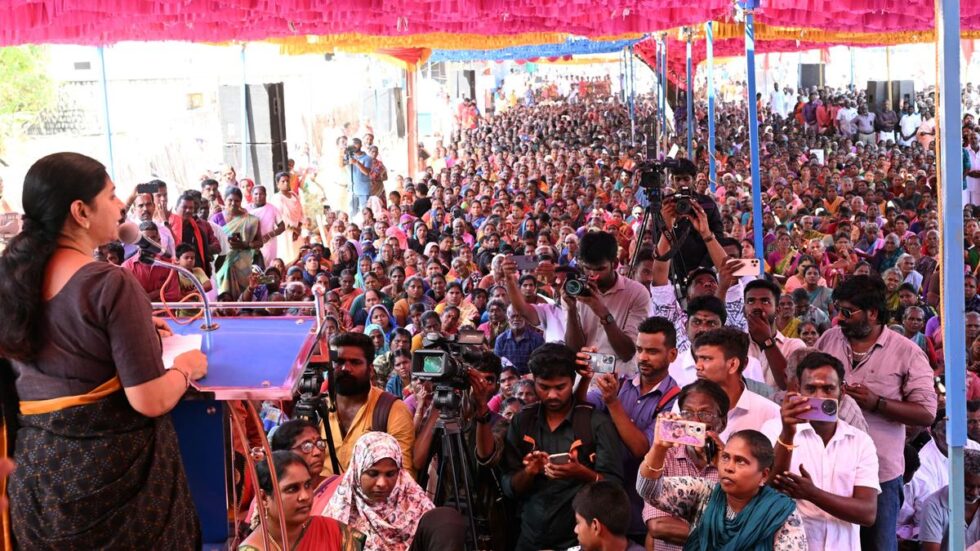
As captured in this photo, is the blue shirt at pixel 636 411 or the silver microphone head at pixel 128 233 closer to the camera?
the silver microphone head at pixel 128 233

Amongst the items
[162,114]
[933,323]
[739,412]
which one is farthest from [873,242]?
[162,114]

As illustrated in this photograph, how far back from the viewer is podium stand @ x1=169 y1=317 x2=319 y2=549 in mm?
2250

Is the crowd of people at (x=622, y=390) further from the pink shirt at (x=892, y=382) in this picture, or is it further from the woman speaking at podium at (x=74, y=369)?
the woman speaking at podium at (x=74, y=369)

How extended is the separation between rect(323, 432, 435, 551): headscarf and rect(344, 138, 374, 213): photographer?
10.7 meters

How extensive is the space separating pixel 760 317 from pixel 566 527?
141 centimetres

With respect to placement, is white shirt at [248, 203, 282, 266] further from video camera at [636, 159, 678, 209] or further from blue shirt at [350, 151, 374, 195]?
blue shirt at [350, 151, 374, 195]

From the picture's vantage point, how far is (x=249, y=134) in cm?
1359

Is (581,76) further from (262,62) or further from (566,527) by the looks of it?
(566,527)

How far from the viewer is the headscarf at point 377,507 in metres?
3.35

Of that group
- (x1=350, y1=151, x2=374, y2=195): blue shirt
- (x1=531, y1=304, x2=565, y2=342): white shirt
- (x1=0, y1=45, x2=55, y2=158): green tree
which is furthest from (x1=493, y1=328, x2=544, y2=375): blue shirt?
(x1=0, y1=45, x2=55, y2=158): green tree

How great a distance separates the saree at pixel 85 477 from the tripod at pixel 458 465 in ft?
4.54

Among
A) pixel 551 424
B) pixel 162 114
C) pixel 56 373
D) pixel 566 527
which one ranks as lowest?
pixel 566 527

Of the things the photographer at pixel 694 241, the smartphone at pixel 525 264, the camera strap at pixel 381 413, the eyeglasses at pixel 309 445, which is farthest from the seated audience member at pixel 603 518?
the smartphone at pixel 525 264

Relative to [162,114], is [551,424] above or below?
below
